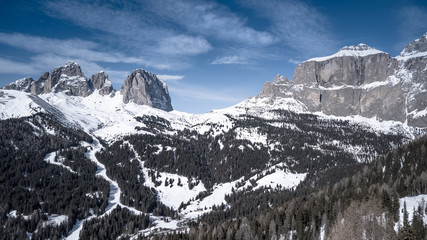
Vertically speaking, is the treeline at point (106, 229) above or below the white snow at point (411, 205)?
below

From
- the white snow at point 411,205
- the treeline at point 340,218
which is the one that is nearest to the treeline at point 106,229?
the treeline at point 340,218

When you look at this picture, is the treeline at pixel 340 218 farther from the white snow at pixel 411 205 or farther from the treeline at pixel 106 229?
the treeline at pixel 106 229

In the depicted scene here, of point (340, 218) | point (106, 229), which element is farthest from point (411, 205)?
point (106, 229)

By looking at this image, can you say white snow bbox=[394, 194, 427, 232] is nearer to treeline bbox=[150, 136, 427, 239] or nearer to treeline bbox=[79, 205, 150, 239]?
treeline bbox=[150, 136, 427, 239]

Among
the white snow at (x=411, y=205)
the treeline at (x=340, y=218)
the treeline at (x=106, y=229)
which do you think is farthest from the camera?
the treeline at (x=106, y=229)

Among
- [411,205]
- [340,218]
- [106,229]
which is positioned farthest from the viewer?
[106,229]

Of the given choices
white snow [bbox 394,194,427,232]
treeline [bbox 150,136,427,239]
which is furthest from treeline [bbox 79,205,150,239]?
white snow [bbox 394,194,427,232]

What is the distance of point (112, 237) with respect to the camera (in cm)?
18312

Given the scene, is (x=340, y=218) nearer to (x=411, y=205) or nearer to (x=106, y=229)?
(x=411, y=205)

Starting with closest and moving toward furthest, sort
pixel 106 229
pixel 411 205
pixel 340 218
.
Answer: pixel 340 218 < pixel 411 205 < pixel 106 229

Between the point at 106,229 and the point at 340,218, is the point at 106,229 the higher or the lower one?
the lower one

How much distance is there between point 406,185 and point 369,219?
160 ft

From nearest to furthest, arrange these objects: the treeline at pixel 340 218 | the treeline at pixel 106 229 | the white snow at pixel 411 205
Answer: the treeline at pixel 340 218 < the white snow at pixel 411 205 < the treeline at pixel 106 229

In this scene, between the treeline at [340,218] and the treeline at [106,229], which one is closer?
the treeline at [340,218]
